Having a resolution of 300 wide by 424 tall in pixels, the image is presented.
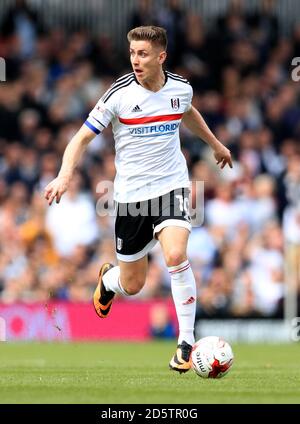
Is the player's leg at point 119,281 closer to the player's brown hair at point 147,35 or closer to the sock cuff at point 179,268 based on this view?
the sock cuff at point 179,268

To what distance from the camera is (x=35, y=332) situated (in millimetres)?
18688

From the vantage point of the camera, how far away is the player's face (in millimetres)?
10461

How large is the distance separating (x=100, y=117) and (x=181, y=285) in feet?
5.36

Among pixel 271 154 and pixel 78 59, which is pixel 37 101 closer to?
pixel 78 59

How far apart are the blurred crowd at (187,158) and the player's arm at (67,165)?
820cm

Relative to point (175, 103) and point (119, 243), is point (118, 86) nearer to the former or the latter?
point (175, 103)

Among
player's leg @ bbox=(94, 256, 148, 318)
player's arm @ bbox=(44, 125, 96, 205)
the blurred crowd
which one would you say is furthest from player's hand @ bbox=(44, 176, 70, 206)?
the blurred crowd

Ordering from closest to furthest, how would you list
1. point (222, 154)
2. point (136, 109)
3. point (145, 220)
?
point (136, 109)
point (145, 220)
point (222, 154)

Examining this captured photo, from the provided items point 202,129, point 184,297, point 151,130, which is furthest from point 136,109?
point 184,297

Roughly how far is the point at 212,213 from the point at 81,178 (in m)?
2.28

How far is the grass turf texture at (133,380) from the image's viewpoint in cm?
855

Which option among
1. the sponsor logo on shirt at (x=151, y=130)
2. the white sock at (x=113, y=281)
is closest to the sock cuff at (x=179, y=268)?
the white sock at (x=113, y=281)

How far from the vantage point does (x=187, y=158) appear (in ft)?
68.4

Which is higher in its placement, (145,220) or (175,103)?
(175,103)
